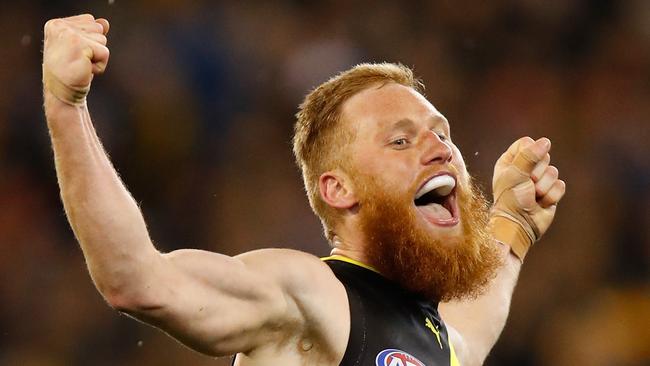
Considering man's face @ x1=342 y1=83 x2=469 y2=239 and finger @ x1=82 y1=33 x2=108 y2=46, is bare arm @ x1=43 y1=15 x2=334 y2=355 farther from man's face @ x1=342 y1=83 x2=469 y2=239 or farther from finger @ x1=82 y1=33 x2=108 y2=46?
man's face @ x1=342 y1=83 x2=469 y2=239

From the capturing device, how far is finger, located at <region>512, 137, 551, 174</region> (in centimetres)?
360

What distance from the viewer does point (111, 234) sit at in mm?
2004

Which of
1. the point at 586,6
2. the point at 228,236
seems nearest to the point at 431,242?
the point at 228,236

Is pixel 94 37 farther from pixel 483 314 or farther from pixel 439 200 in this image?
pixel 483 314

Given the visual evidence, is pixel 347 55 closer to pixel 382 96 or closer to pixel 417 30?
pixel 417 30

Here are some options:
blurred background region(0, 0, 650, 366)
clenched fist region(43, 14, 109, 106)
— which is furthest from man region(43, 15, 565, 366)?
blurred background region(0, 0, 650, 366)

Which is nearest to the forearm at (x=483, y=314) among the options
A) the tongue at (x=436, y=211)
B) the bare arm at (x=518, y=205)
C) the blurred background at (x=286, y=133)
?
the bare arm at (x=518, y=205)

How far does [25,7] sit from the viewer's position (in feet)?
18.0

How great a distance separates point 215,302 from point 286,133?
11.6ft

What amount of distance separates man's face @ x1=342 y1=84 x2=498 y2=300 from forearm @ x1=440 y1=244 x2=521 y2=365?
333 millimetres

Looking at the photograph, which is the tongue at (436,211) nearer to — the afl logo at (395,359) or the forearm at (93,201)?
the afl logo at (395,359)

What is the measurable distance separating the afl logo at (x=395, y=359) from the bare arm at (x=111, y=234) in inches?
18.2

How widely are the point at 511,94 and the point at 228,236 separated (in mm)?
1931

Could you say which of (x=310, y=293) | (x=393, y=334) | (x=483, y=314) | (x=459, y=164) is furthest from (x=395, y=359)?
(x=483, y=314)
